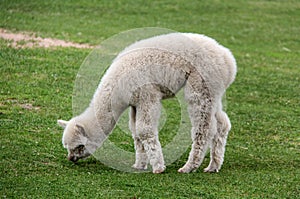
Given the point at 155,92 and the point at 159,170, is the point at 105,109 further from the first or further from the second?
the point at 159,170

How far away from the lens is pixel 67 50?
17.7 metres

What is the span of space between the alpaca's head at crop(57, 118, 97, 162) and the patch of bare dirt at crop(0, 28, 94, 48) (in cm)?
854

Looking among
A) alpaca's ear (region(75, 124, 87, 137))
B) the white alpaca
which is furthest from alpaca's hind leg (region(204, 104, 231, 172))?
alpaca's ear (region(75, 124, 87, 137))

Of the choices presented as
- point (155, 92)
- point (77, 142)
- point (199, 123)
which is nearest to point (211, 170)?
point (199, 123)

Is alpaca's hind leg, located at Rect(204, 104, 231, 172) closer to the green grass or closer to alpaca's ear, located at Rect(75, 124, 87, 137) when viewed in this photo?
the green grass

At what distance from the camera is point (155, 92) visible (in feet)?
29.6

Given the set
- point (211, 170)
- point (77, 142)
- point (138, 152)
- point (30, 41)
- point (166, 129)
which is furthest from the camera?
point (30, 41)

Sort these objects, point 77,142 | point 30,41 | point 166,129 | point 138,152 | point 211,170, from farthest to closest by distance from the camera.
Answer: point 30,41
point 166,129
point 138,152
point 211,170
point 77,142

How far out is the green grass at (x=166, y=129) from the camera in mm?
8461

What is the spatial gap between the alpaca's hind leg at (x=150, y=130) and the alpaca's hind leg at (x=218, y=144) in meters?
0.78

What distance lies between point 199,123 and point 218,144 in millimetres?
545

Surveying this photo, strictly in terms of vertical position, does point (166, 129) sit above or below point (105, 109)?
below

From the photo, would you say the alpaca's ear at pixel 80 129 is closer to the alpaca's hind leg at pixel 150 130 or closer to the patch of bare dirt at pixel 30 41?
the alpaca's hind leg at pixel 150 130

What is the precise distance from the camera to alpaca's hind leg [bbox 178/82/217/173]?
9.10 meters
